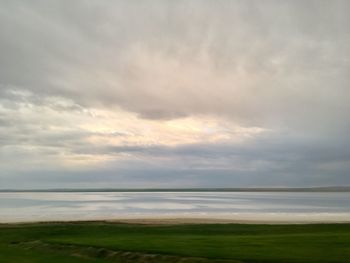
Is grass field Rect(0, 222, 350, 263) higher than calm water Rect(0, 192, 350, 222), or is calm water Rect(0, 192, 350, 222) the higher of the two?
calm water Rect(0, 192, 350, 222)

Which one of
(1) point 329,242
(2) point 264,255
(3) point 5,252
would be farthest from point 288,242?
(3) point 5,252

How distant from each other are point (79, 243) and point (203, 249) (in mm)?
9300

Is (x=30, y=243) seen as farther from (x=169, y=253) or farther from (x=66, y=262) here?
(x=169, y=253)

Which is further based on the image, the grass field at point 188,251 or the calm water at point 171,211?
the calm water at point 171,211

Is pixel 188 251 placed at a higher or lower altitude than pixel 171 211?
lower

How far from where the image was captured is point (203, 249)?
83.9 ft

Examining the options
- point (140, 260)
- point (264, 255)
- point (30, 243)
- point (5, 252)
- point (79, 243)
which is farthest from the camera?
point (30, 243)

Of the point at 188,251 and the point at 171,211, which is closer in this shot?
the point at 188,251

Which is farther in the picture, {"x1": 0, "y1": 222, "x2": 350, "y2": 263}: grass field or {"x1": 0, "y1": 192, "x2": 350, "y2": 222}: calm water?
{"x1": 0, "y1": 192, "x2": 350, "y2": 222}: calm water

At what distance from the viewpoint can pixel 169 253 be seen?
2462 centimetres

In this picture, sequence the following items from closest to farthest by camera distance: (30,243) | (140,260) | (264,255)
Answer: (264,255), (140,260), (30,243)

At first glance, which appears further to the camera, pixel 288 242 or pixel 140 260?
pixel 288 242

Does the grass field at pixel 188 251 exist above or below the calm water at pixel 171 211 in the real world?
below

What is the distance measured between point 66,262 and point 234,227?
24.9 m
